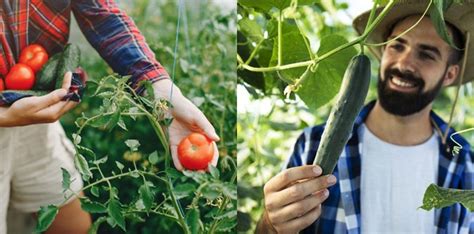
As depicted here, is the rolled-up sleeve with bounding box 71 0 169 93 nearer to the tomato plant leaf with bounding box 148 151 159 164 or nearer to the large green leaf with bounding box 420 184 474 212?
the tomato plant leaf with bounding box 148 151 159 164

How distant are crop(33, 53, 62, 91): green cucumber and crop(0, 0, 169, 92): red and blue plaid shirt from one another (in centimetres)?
2

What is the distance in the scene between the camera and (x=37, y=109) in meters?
1.51

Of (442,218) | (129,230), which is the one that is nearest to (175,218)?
(129,230)

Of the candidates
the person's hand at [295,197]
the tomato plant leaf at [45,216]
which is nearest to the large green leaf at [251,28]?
the person's hand at [295,197]

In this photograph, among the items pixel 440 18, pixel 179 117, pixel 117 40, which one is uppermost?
pixel 440 18

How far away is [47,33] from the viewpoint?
1533mm

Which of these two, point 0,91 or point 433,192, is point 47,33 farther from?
point 433,192

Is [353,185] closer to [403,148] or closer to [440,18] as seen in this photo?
[403,148]

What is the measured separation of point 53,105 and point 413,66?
1062 millimetres

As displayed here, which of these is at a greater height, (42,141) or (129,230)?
(42,141)

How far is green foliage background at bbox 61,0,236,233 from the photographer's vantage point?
1558mm

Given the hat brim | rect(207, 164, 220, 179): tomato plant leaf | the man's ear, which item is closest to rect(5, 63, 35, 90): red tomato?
rect(207, 164, 220, 179): tomato plant leaf

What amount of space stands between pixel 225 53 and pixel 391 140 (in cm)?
81

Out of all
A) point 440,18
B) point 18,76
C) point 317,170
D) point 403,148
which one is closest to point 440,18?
point 440,18
